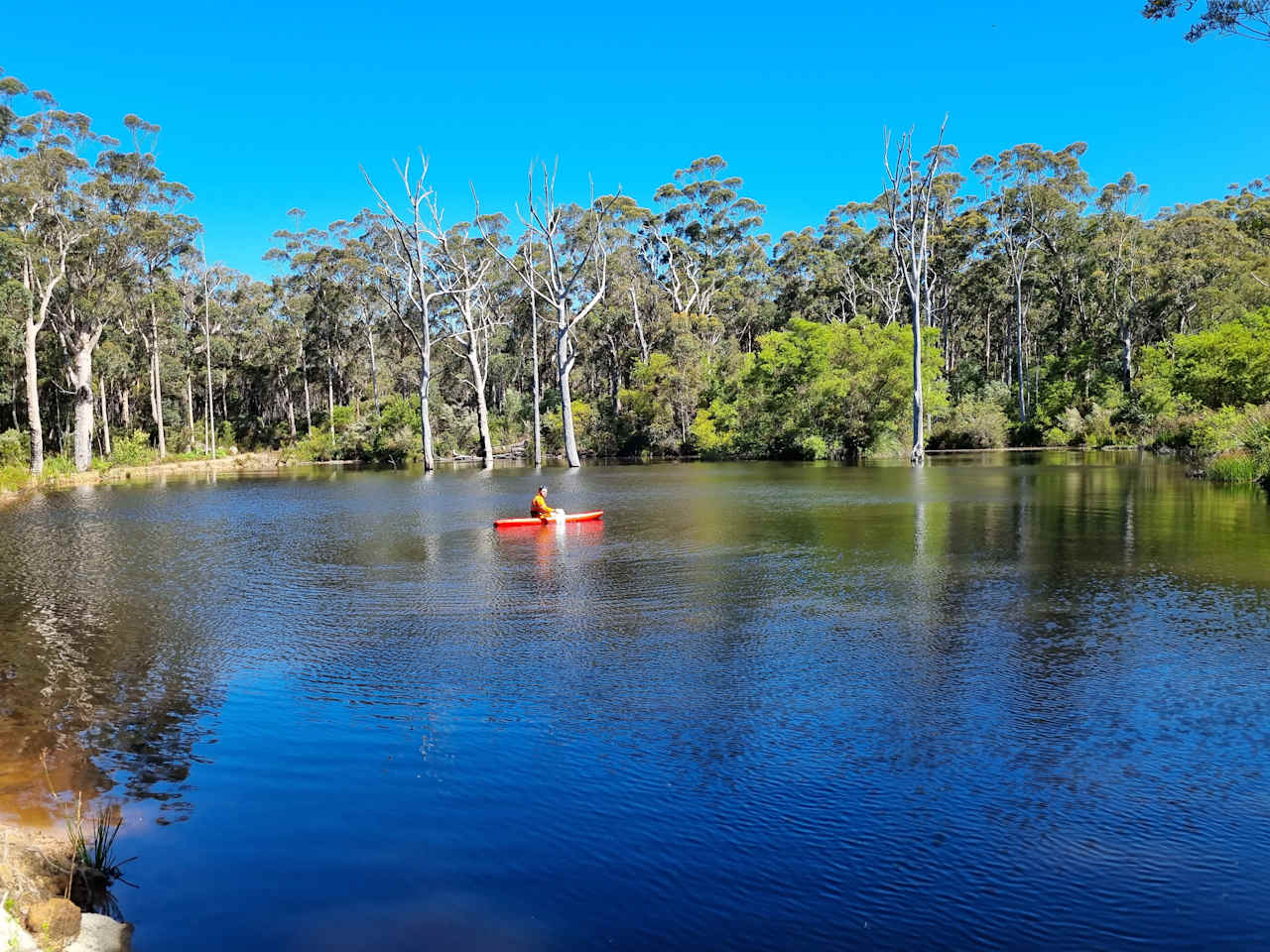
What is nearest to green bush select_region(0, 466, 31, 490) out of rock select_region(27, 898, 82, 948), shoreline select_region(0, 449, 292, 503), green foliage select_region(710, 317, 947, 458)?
shoreline select_region(0, 449, 292, 503)

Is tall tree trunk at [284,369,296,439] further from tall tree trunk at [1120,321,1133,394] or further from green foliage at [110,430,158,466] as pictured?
tall tree trunk at [1120,321,1133,394]

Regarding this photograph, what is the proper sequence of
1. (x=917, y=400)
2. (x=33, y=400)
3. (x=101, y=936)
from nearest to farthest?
(x=101, y=936) → (x=33, y=400) → (x=917, y=400)

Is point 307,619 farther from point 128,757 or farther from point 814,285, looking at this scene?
point 814,285

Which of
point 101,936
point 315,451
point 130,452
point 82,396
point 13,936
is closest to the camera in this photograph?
point 13,936

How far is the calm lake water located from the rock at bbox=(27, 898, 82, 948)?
0.45 metres

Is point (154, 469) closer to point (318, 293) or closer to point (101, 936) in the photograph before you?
point (318, 293)

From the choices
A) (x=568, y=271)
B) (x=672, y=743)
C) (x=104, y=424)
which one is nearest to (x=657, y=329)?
(x=568, y=271)

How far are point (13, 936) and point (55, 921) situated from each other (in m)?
0.41

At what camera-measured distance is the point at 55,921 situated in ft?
15.6

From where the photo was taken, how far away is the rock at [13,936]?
430 centimetres

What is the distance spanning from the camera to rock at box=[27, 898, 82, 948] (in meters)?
4.69

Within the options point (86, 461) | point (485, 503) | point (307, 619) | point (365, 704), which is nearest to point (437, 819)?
point (365, 704)

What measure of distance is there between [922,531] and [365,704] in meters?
14.7

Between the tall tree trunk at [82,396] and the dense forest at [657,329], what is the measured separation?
5.8 inches
